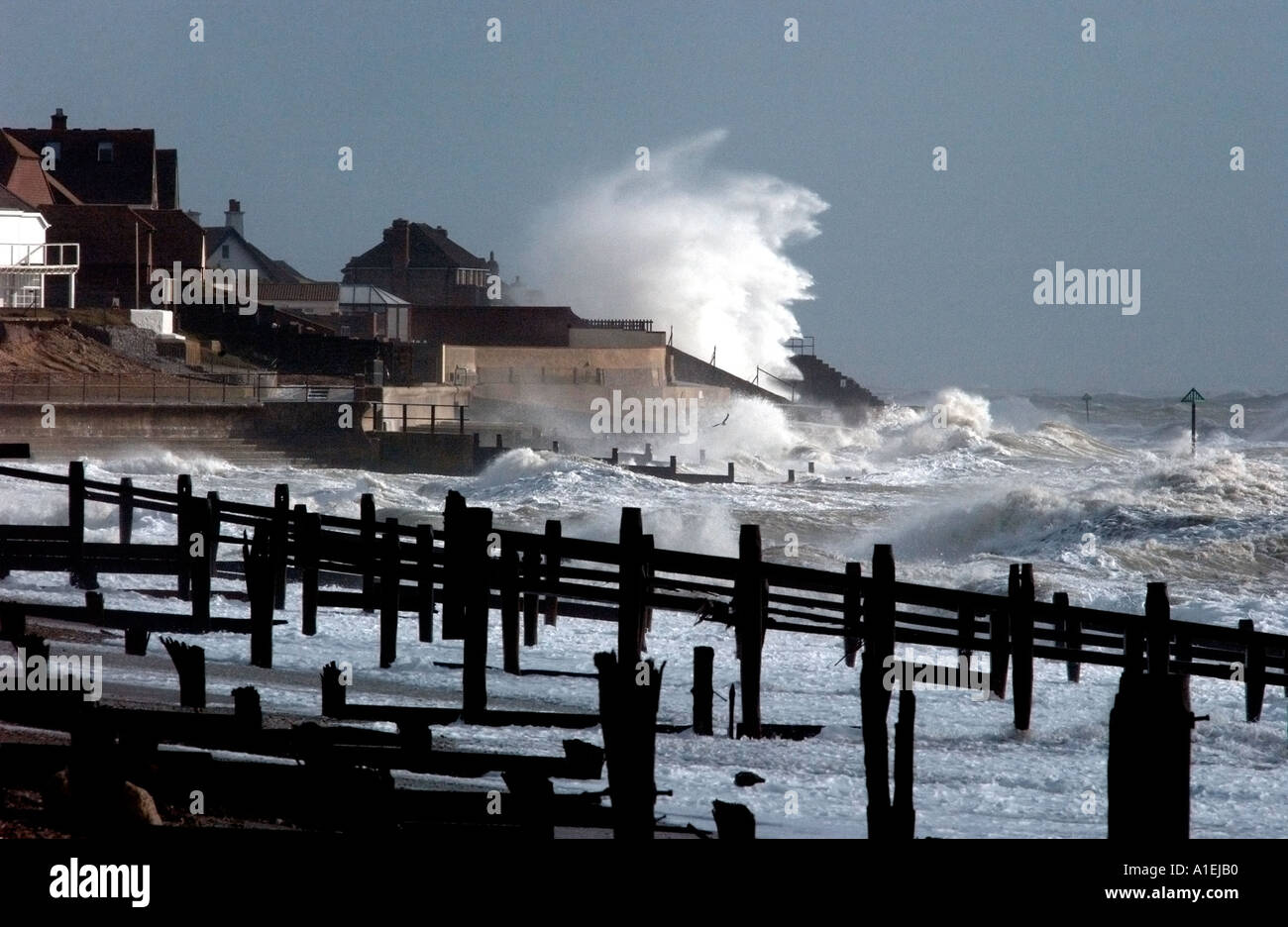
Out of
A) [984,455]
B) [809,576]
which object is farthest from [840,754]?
[984,455]

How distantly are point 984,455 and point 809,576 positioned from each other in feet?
211

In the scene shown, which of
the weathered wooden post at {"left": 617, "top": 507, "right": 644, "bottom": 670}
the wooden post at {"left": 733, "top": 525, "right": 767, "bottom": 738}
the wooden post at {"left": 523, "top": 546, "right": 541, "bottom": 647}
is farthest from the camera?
the wooden post at {"left": 523, "top": 546, "right": 541, "bottom": 647}

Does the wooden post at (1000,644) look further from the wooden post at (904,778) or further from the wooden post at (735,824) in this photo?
the wooden post at (735,824)

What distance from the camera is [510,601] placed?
39.5 ft

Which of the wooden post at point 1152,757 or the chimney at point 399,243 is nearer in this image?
the wooden post at point 1152,757

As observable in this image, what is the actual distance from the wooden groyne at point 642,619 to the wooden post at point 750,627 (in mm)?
14

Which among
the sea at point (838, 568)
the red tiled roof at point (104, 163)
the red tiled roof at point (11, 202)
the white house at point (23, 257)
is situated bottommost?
the sea at point (838, 568)

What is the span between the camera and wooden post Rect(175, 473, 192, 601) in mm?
15594

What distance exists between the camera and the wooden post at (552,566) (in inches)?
439

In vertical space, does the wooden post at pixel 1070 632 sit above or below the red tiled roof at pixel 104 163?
below

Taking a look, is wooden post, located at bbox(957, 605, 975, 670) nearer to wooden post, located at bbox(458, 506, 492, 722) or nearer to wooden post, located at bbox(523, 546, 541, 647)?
wooden post, located at bbox(523, 546, 541, 647)

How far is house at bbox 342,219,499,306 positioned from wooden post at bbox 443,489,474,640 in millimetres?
81049

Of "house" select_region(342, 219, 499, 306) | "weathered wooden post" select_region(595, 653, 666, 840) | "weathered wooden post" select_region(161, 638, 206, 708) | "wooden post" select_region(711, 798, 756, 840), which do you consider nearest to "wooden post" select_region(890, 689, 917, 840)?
"weathered wooden post" select_region(595, 653, 666, 840)

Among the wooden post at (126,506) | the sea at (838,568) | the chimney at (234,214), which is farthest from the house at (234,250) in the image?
the wooden post at (126,506)
